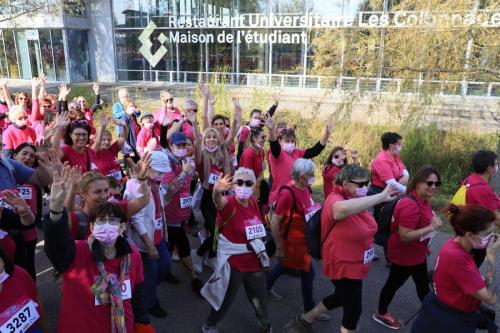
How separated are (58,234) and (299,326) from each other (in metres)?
2.66

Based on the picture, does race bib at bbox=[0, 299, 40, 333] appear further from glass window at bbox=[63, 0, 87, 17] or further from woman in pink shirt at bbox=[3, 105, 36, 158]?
glass window at bbox=[63, 0, 87, 17]

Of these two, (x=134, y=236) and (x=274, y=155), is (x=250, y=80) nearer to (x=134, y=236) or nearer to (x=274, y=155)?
(x=274, y=155)

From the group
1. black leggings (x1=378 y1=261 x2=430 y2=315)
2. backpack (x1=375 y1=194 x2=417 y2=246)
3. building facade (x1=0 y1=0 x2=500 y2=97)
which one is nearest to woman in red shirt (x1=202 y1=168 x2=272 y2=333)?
backpack (x1=375 y1=194 x2=417 y2=246)

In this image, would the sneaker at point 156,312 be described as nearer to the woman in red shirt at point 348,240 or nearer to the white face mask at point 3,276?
the woman in red shirt at point 348,240

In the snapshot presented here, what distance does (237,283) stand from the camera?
3674mm

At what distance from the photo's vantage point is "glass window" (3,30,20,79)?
95.2 feet

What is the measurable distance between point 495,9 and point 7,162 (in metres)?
7.87

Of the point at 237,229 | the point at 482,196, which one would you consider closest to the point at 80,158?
the point at 237,229

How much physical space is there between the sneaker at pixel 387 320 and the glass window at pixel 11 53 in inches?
1291

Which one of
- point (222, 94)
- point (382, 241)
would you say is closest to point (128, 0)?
point (222, 94)

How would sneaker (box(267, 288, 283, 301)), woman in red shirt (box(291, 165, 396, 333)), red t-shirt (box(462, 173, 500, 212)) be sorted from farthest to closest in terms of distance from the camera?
sneaker (box(267, 288, 283, 301)), red t-shirt (box(462, 173, 500, 212)), woman in red shirt (box(291, 165, 396, 333))

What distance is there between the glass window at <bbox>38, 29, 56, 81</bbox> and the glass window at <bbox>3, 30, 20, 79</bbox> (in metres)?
2.42

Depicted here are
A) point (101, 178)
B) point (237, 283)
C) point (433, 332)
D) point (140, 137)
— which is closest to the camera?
point (433, 332)

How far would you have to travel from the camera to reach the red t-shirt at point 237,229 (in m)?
3.68
